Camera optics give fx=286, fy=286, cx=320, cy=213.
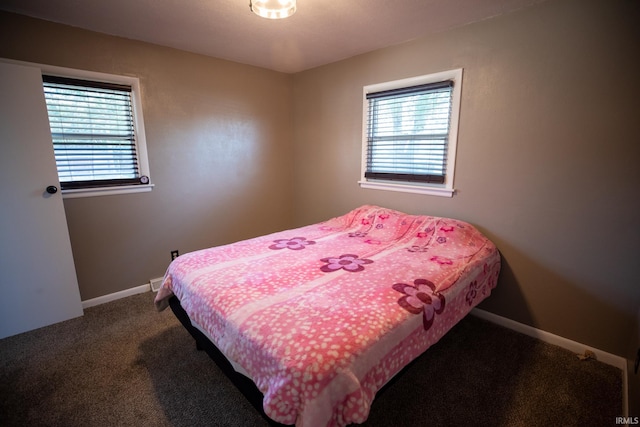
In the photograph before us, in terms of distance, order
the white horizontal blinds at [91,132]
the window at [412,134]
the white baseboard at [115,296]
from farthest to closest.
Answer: the white baseboard at [115,296] → the window at [412,134] → the white horizontal blinds at [91,132]

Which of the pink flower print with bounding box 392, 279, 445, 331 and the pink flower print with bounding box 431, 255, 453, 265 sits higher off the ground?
the pink flower print with bounding box 431, 255, 453, 265

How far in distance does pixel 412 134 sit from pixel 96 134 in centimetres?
282

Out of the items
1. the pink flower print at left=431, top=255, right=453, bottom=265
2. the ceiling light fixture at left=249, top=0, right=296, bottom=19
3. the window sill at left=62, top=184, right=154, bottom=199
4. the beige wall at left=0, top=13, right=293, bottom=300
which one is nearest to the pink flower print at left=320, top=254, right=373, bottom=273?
the pink flower print at left=431, top=255, right=453, bottom=265

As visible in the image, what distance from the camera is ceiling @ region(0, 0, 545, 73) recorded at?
6.32 feet

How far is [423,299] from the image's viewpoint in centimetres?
148

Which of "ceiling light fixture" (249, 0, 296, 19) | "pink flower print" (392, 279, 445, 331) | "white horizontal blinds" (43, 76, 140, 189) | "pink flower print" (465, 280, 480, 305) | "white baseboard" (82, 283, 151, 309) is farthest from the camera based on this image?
"white baseboard" (82, 283, 151, 309)

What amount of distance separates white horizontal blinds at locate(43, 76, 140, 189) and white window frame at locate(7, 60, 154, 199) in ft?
0.12

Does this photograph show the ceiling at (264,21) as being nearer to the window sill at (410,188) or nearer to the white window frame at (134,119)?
the white window frame at (134,119)

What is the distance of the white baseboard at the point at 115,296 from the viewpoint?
2566 mm

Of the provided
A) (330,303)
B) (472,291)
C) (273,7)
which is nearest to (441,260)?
(472,291)

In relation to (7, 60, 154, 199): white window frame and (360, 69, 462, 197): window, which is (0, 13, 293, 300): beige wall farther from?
(360, 69, 462, 197): window

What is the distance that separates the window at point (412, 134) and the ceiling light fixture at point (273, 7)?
136 cm

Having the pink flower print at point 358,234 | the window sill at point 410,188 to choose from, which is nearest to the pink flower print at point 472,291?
the window sill at point 410,188

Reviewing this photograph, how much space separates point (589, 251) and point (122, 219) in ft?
12.2
